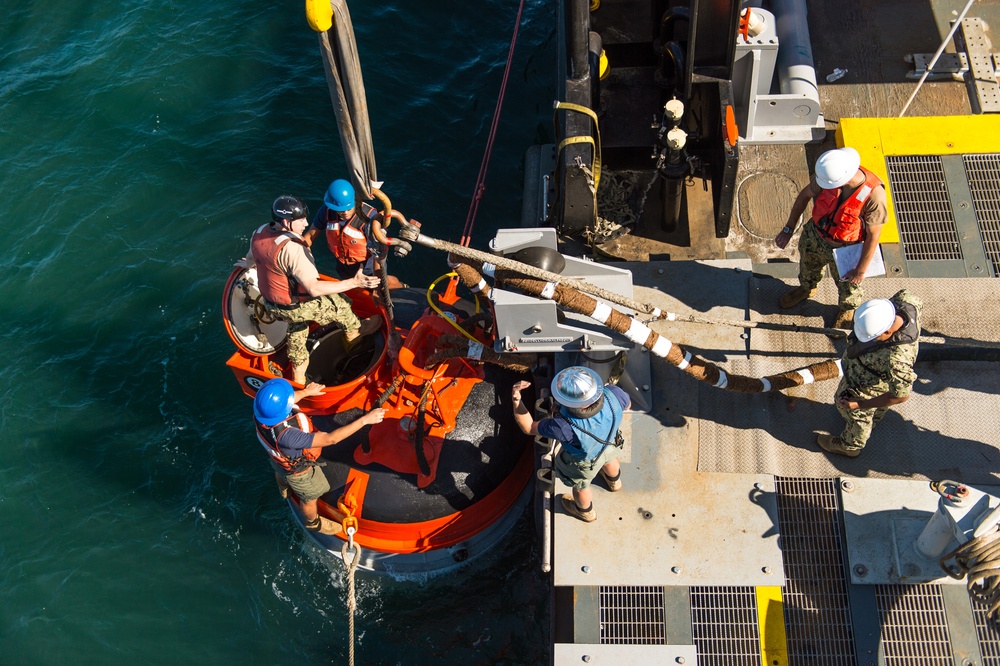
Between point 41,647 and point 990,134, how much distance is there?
11.2 m

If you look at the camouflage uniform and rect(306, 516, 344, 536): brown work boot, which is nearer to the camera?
the camouflage uniform

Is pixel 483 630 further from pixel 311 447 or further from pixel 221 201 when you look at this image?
pixel 221 201

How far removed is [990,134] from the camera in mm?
8422

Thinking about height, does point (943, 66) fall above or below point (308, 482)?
above

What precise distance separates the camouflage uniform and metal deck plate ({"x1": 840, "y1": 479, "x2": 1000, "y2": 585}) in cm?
42

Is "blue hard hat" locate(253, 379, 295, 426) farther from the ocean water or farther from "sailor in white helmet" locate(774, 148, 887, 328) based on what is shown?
"sailor in white helmet" locate(774, 148, 887, 328)

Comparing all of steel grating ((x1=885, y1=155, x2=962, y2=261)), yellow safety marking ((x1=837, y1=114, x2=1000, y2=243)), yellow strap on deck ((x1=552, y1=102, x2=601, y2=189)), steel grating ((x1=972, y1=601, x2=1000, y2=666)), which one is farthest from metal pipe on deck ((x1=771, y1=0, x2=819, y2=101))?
steel grating ((x1=972, y1=601, x2=1000, y2=666))

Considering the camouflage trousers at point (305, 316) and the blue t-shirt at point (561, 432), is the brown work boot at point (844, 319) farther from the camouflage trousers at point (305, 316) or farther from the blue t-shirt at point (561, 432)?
the camouflage trousers at point (305, 316)

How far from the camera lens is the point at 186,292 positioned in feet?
35.3

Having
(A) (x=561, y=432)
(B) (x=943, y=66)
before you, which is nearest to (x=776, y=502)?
(A) (x=561, y=432)

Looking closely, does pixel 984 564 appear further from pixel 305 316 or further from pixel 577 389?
pixel 305 316

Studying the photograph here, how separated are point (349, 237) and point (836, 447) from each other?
4.67 meters

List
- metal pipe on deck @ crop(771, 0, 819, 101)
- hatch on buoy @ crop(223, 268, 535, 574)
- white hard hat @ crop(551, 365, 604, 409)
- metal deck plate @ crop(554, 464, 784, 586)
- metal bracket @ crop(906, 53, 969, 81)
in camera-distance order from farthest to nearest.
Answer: metal bracket @ crop(906, 53, 969, 81) → metal pipe on deck @ crop(771, 0, 819, 101) → hatch on buoy @ crop(223, 268, 535, 574) → metal deck plate @ crop(554, 464, 784, 586) → white hard hat @ crop(551, 365, 604, 409)

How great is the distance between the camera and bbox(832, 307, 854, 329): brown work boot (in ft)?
24.2
